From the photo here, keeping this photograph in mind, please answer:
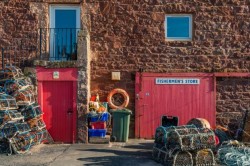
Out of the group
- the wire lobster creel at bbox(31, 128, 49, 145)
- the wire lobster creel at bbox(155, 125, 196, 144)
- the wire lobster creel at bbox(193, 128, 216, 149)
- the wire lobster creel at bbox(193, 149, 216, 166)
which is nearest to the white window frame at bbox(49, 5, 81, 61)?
the wire lobster creel at bbox(31, 128, 49, 145)

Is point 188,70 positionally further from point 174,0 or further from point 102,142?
point 102,142

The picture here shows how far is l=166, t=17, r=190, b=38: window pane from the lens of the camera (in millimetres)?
13445

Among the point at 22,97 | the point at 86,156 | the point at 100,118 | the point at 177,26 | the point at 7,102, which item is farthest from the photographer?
the point at 177,26

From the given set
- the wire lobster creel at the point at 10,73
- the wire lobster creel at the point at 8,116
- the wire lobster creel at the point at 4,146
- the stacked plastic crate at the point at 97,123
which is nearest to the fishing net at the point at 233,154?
the stacked plastic crate at the point at 97,123

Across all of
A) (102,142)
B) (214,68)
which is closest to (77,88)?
(102,142)

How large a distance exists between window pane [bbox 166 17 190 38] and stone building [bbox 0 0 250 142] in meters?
0.09

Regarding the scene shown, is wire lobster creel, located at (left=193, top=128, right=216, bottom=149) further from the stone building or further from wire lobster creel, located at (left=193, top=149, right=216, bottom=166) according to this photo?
the stone building

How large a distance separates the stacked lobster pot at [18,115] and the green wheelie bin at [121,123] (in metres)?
2.24

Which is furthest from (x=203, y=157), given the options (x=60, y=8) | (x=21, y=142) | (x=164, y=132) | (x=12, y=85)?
(x=60, y=8)

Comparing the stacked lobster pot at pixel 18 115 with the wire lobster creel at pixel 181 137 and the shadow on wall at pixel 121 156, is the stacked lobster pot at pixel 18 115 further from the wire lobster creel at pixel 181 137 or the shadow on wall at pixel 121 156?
the wire lobster creel at pixel 181 137

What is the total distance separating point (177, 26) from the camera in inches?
529

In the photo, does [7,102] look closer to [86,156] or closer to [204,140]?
[86,156]

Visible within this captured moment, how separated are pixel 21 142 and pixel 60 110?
1978mm

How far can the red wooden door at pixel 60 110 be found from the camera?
12.2m
